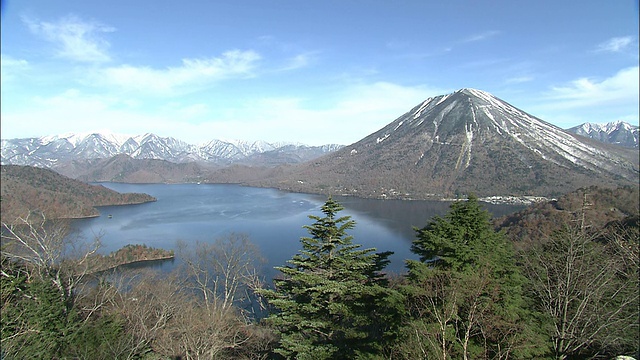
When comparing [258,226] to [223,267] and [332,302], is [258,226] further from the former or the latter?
[332,302]

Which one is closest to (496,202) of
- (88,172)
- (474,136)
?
(474,136)

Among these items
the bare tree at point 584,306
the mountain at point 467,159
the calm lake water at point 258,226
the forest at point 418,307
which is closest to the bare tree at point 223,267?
the calm lake water at point 258,226

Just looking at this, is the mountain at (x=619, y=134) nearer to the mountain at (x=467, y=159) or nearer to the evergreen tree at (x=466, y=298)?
the mountain at (x=467, y=159)

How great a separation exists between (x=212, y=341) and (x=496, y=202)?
220ft

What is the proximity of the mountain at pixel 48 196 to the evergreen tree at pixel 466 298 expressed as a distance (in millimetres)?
47861

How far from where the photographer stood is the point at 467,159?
91.3 metres

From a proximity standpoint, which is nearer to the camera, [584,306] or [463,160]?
[584,306]

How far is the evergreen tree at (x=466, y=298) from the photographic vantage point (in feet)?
15.3

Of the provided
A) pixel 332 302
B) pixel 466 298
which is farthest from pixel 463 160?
pixel 466 298

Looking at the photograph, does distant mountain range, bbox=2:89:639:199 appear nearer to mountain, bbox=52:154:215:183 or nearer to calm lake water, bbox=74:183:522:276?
mountain, bbox=52:154:215:183

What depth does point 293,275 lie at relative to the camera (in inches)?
283

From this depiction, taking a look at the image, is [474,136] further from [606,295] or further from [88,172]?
[88,172]

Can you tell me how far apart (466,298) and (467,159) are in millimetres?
93422

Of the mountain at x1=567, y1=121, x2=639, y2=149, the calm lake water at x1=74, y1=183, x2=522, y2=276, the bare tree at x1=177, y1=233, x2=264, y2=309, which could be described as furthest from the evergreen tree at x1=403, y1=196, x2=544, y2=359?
the mountain at x1=567, y1=121, x2=639, y2=149
